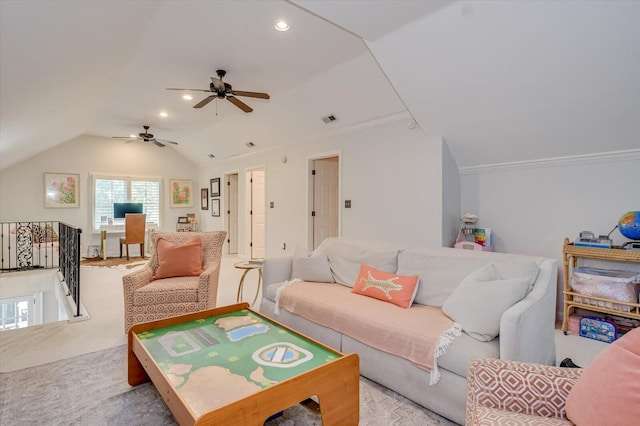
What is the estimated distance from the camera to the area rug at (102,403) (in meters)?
1.86

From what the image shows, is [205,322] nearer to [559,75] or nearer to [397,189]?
[397,189]

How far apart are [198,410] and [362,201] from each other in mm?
3630

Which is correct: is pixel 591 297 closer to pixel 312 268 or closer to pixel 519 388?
pixel 519 388

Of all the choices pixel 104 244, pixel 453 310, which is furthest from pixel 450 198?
pixel 104 244

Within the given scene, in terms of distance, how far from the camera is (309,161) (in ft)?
18.4

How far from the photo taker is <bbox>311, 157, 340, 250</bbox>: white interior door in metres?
5.73

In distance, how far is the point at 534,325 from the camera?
1851 millimetres

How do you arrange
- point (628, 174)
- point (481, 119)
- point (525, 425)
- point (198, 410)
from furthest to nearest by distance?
point (481, 119) → point (628, 174) → point (198, 410) → point (525, 425)

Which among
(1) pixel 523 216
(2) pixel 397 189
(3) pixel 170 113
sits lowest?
(1) pixel 523 216

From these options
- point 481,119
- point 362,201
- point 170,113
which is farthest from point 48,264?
point 481,119

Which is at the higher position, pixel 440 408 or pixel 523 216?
pixel 523 216

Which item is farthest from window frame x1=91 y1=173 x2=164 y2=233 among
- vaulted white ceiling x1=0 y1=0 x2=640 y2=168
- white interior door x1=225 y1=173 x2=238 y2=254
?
vaulted white ceiling x1=0 y1=0 x2=640 y2=168

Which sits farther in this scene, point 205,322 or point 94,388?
point 205,322

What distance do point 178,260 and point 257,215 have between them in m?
4.12
